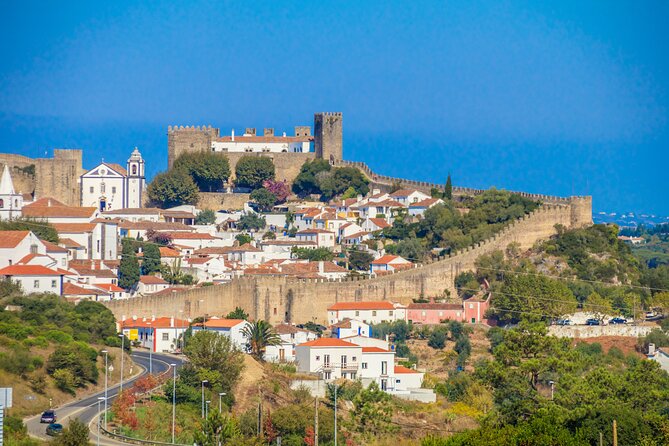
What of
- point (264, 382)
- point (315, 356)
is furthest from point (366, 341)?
point (264, 382)

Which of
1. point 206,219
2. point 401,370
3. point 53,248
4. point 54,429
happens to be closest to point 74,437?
point 54,429

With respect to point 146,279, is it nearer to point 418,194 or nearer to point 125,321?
point 125,321

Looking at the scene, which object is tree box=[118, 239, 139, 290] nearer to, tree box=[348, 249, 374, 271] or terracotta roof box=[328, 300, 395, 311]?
terracotta roof box=[328, 300, 395, 311]

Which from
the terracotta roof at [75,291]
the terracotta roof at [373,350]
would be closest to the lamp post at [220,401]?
the terracotta roof at [373,350]

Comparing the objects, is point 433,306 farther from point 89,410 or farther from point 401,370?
point 89,410

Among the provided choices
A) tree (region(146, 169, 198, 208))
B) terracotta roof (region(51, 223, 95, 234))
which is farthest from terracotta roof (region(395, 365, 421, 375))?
tree (region(146, 169, 198, 208))

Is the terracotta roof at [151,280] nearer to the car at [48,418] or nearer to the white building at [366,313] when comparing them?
the white building at [366,313]
